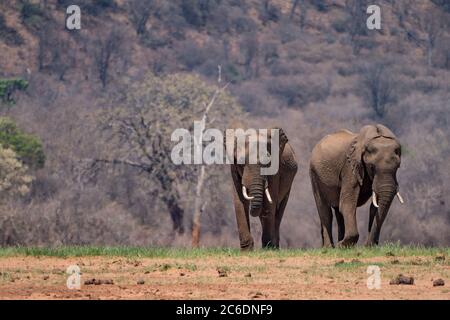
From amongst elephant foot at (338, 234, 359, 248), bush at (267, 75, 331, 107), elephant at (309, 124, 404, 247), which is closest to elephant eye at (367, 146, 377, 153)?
elephant at (309, 124, 404, 247)

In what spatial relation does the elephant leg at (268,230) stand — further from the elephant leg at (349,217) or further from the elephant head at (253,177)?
the elephant leg at (349,217)

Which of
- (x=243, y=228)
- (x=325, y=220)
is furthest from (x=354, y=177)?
(x=243, y=228)

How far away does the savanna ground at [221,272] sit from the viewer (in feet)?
45.0

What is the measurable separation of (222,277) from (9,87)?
→ 51.1 metres

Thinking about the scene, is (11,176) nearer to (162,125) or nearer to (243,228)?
(162,125)

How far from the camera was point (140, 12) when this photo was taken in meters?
87.8

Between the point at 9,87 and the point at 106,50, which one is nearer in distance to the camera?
the point at 9,87

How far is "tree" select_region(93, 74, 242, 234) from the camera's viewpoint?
4634 centimetres

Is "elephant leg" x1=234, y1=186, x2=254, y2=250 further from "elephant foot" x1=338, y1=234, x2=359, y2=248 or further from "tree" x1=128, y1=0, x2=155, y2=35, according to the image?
"tree" x1=128, y1=0, x2=155, y2=35

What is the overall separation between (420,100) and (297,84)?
12.0m

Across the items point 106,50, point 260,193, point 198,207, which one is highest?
point 106,50

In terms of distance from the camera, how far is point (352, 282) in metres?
14.7
